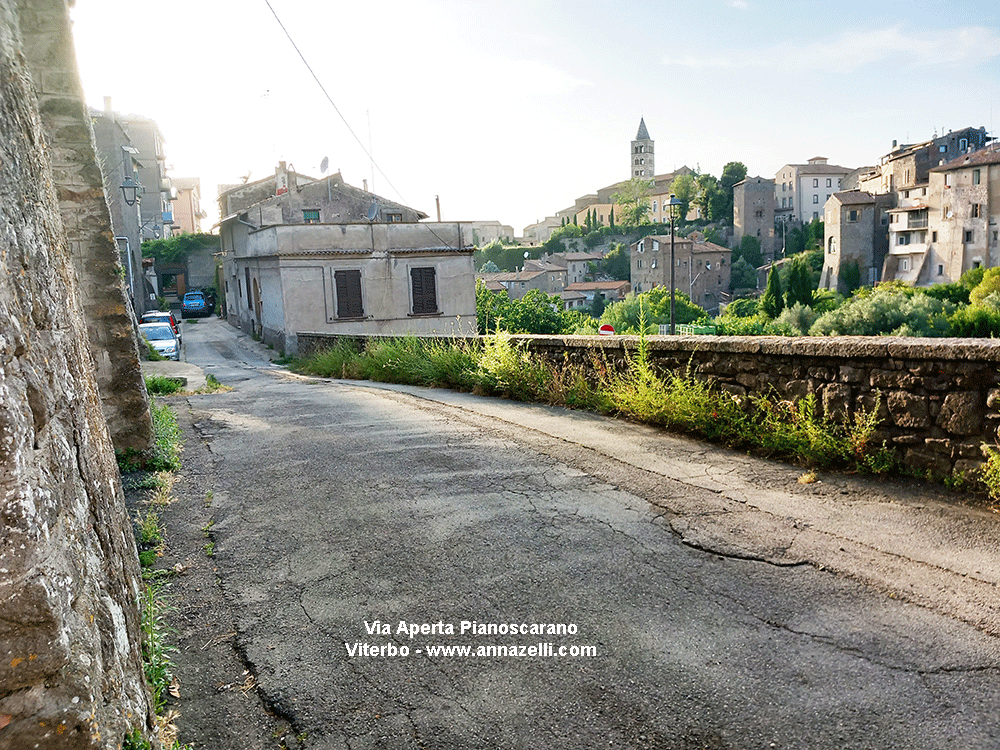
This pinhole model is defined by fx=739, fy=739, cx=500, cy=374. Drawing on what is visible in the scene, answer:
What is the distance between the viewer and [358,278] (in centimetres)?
3047

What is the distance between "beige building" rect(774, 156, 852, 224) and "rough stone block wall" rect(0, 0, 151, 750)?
418ft

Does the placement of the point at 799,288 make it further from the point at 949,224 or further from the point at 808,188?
the point at 808,188

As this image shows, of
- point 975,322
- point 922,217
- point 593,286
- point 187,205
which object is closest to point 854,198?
point 922,217

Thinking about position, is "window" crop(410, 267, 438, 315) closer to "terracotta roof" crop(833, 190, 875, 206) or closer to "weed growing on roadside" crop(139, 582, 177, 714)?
"weed growing on roadside" crop(139, 582, 177, 714)

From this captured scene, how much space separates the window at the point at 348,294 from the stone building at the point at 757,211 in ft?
320

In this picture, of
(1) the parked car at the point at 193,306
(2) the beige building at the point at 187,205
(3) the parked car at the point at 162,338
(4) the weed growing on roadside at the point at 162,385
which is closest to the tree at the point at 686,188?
(2) the beige building at the point at 187,205

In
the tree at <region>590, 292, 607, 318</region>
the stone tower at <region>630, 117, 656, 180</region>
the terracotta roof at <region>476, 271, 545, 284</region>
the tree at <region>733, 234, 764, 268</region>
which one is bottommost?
the tree at <region>590, 292, 607, 318</region>

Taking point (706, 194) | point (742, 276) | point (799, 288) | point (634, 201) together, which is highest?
point (634, 201)

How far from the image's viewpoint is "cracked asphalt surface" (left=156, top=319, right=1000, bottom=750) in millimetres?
2742

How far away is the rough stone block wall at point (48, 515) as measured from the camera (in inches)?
67.6

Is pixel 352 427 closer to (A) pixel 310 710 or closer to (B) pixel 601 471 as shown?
(B) pixel 601 471

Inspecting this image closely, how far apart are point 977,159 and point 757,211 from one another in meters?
44.9

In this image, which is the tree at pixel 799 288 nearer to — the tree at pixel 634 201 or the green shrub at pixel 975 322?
the green shrub at pixel 975 322

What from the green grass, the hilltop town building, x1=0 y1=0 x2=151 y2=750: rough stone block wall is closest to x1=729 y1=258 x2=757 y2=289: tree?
the hilltop town building
